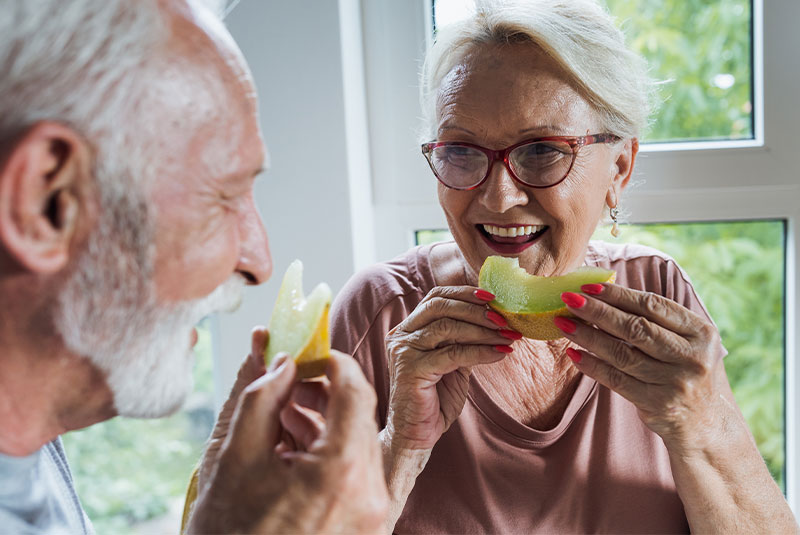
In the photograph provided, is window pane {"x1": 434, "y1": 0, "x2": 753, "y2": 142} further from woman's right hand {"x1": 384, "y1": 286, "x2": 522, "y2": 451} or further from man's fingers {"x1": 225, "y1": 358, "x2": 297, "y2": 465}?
man's fingers {"x1": 225, "y1": 358, "x2": 297, "y2": 465}

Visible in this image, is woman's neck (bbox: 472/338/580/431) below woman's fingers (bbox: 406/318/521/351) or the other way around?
below

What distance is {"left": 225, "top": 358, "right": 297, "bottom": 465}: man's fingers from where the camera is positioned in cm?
78

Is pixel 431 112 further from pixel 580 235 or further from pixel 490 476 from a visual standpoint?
pixel 490 476

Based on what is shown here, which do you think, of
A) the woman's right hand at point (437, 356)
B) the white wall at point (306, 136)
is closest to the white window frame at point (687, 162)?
the white wall at point (306, 136)

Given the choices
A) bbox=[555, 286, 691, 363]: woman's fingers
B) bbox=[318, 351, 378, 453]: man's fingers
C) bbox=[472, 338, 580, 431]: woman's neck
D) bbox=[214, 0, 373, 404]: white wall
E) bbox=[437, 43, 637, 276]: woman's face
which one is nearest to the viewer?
bbox=[318, 351, 378, 453]: man's fingers

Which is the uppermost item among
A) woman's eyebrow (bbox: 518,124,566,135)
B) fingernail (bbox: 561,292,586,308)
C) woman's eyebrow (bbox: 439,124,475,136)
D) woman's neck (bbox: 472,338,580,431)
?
woman's eyebrow (bbox: 439,124,475,136)

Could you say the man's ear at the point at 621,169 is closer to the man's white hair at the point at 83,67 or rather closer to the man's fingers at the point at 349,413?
the man's fingers at the point at 349,413

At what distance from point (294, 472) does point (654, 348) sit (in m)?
0.64

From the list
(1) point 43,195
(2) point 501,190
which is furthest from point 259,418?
(2) point 501,190

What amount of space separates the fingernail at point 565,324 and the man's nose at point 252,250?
0.50 meters

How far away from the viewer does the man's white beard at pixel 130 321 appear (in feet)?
2.45

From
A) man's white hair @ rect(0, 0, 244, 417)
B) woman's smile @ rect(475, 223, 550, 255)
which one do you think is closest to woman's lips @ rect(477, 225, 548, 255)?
woman's smile @ rect(475, 223, 550, 255)

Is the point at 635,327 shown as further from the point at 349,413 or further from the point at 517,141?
the point at 349,413

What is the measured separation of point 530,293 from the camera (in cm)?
120
